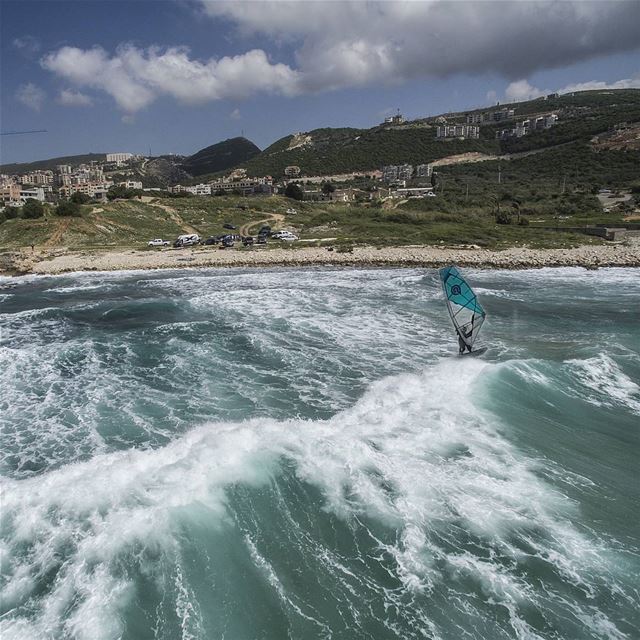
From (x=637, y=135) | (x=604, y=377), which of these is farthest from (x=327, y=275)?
(x=637, y=135)

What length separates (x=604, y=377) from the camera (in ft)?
48.2

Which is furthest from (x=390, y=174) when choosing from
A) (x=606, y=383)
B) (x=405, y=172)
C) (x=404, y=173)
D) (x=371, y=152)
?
(x=606, y=383)

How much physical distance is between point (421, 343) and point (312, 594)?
12.6 m

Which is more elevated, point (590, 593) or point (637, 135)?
point (637, 135)

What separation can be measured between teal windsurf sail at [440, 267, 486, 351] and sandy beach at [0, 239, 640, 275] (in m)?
22.0

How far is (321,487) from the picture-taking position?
31.0 feet

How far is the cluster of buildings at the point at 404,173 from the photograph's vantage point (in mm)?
130625

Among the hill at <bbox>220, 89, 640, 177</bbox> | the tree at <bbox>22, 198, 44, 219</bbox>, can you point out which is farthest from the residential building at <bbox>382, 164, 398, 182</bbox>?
the tree at <bbox>22, 198, 44, 219</bbox>

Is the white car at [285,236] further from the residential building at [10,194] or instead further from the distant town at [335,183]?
the residential building at [10,194]

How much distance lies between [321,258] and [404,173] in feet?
334

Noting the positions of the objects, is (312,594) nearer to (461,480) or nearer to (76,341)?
(461,480)

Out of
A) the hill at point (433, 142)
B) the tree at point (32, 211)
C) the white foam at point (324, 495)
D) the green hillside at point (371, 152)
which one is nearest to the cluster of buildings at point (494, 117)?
the hill at point (433, 142)

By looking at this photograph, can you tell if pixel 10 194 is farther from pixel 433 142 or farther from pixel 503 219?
pixel 503 219

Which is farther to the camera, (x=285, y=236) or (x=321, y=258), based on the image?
(x=285, y=236)
